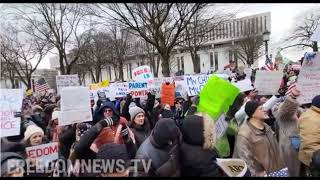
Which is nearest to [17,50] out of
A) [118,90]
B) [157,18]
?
[157,18]

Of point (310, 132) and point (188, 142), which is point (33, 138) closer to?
point (188, 142)

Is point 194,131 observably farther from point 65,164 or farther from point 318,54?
point 318,54

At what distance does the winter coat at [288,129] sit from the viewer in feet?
16.8

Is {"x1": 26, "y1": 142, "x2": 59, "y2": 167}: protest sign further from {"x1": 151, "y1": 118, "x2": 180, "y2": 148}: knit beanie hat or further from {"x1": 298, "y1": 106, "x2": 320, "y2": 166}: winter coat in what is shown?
{"x1": 298, "y1": 106, "x2": 320, "y2": 166}: winter coat

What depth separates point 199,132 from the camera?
154 inches

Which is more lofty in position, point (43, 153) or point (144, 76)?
point (144, 76)

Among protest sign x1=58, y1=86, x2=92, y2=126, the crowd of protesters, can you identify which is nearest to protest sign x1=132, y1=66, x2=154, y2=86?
the crowd of protesters

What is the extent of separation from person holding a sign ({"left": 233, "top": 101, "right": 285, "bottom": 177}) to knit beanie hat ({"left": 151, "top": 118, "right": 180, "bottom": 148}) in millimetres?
Result: 1218

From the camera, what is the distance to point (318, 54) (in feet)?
18.5

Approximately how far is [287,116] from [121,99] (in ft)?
17.9

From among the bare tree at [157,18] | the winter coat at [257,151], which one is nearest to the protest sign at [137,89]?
the winter coat at [257,151]

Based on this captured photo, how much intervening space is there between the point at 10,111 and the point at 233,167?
249 cm

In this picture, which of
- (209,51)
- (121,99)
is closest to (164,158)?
(121,99)

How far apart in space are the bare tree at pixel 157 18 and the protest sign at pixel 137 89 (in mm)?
14569
